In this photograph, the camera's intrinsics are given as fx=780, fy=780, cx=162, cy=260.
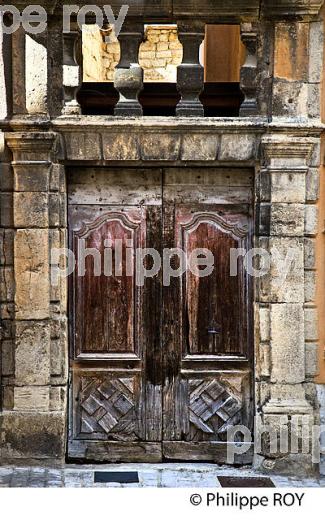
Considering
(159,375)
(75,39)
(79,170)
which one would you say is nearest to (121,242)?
(79,170)

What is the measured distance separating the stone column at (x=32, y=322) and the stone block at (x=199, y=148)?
1.09m

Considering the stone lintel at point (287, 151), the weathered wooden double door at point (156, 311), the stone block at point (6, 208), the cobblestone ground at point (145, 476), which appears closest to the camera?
the cobblestone ground at point (145, 476)

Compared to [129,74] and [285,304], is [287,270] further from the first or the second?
[129,74]

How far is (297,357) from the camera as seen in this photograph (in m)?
6.27

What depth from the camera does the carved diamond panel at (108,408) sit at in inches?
257

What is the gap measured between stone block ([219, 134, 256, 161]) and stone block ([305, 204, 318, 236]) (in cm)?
62

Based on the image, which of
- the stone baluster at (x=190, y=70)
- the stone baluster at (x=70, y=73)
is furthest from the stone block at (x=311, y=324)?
the stone baluster at (x=70, y=73)

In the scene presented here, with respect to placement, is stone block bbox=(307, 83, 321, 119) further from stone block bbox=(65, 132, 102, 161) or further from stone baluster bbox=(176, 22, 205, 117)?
stone block bbox=(65, 132, 102, 161)

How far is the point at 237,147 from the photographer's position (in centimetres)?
626

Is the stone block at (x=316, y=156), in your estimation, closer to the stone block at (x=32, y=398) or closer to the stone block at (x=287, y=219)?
the stone block at (x=287, y=219)

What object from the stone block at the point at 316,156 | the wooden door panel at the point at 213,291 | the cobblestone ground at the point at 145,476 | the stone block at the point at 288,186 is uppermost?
the stone block at the point at 316,156

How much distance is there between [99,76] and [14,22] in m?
4.80

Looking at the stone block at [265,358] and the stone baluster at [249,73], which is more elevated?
the stone baluster at [249,73]

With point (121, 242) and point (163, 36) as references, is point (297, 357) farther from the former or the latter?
point (163, 36)
